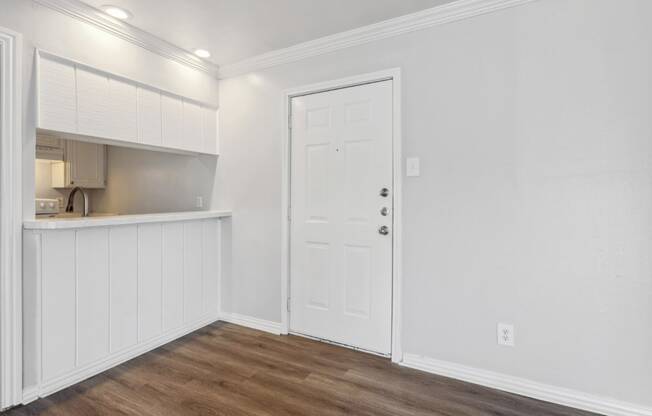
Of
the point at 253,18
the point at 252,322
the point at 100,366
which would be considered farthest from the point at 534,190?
the point at 100,366

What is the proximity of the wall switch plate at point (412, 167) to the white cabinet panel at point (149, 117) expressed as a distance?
200 centimetres

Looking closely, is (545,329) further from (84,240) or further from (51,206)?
(51,206)

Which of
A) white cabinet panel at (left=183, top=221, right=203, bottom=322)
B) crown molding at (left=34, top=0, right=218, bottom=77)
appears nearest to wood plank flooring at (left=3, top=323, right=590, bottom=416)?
white cabinet panel at (left=183, top=221, right=203, bottom=322)

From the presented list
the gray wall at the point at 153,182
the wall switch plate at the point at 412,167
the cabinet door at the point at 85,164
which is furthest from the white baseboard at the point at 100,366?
the cabinet door at the point at 85,164

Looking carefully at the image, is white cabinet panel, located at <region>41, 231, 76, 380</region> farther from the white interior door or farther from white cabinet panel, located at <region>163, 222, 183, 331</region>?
the white interior door

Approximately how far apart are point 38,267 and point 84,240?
283 millimetres

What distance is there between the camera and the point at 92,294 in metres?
2.20

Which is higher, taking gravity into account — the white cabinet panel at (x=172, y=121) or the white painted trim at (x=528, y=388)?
the white cabinet panel at (x=172, y=121)

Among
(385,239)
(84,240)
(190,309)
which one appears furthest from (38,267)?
(385,239)

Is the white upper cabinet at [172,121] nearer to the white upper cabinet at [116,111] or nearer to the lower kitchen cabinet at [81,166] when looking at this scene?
the white upper cabinet at [116,111]

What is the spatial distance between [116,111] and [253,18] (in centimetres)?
120

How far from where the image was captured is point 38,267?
6.30 feet

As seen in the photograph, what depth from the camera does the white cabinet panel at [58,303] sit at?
6.42 feet

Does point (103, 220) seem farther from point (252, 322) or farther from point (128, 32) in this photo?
point (252, 322)
